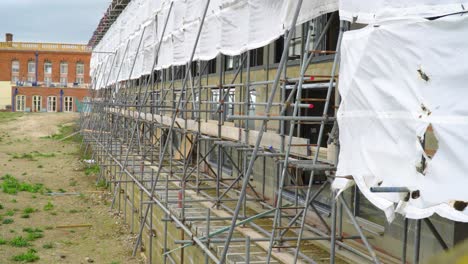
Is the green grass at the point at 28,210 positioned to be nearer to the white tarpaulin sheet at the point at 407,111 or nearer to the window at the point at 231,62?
the window at the point at 231,62

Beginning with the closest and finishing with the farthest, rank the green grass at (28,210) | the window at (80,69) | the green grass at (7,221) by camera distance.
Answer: the green grass at (7,221) < the green grass at (28,210) < the window at (80,69)

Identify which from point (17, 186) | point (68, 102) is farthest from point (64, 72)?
point (17, 186)

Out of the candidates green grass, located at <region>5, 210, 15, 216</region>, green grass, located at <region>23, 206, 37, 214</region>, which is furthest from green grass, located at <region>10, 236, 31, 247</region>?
green grass, located at <region>23, 206, 37, 214</region>

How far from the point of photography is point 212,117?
16812mm

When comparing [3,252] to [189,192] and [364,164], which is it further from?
[364,164]

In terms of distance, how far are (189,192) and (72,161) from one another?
68.5 ft

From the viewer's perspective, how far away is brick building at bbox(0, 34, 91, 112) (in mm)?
67000

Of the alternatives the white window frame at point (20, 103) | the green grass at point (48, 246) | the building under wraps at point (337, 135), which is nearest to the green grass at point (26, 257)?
the green grass at point (48, 246)

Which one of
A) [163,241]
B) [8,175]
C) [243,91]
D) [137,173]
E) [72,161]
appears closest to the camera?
[163,241]

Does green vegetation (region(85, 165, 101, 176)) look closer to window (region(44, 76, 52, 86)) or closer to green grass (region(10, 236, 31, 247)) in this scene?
green grass (region(10, 236, 31, 247))

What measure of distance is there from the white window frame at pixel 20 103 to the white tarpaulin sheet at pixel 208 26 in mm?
46625

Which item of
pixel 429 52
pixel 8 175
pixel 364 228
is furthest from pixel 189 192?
pixel 8 175

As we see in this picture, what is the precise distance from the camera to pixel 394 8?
502 cm

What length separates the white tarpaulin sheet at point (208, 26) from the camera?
9062 mm
